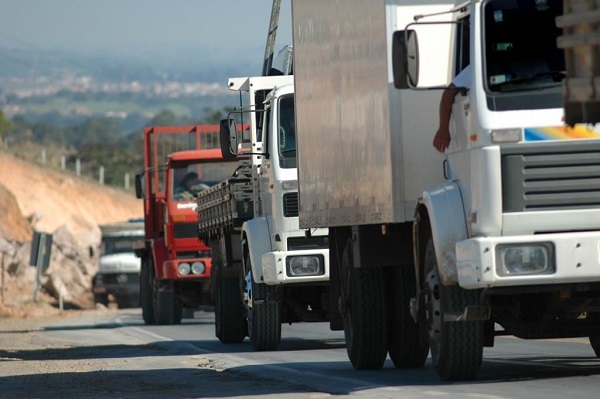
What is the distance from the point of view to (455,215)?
12.3 metres

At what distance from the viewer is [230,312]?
23438 mm

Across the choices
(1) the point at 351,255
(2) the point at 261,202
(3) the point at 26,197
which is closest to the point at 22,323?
(2) the point at 261,202

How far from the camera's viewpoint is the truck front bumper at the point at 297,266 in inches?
744

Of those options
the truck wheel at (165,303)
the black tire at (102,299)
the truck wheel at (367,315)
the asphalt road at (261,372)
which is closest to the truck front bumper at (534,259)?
the asphalt road at (261,372)

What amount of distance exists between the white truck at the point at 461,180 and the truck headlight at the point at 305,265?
351 centimetres

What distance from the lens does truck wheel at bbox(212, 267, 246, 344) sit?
23422 mm

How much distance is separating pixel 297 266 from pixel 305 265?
0.09 m

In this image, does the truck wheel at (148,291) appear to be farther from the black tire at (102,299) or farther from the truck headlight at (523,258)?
the truck headlight at (523,258)

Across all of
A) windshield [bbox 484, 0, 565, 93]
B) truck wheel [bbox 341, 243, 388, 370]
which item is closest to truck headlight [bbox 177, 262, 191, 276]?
truck wheel [bbox 341, 243, 388, 370]

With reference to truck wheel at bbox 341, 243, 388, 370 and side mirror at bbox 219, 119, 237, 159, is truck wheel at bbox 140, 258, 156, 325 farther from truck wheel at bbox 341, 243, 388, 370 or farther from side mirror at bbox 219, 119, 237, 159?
truck wheel at bbox 341, 243, 388, 370

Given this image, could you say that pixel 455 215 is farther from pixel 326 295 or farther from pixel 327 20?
pixel 326 295

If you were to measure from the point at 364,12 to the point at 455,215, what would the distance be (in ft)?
8.42

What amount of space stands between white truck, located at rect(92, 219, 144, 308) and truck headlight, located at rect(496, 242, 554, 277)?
3542 centimetres

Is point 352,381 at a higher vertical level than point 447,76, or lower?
lower
